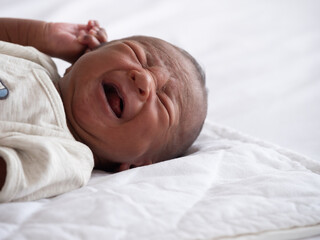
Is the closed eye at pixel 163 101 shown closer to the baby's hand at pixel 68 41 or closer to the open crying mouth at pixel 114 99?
the open crying mouth at pixel 114 99

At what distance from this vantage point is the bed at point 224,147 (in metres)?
0.80

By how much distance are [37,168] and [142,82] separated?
0.36m

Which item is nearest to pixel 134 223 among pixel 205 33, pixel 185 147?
pixel 185 147

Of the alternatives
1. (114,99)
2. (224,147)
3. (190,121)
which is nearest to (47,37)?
(114,99)

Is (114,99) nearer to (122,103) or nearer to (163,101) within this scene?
(122,103)

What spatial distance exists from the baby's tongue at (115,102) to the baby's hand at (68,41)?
15.3 inches

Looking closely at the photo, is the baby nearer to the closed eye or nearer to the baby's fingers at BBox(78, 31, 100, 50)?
the closed eye

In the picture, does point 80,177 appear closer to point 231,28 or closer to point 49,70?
point 49,70

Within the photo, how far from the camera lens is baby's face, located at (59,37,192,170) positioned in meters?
1.14

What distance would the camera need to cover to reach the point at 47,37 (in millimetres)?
1562

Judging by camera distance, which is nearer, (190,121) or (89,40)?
(190,121)

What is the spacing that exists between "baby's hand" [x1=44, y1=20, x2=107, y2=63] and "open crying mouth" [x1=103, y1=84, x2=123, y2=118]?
37 centimetres

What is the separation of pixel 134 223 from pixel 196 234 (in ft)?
0.35

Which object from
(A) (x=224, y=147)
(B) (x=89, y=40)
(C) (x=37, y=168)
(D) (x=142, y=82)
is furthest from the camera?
(B) (x=89, y=40)
